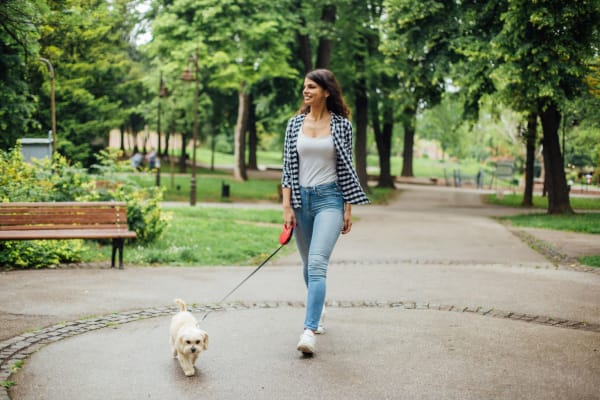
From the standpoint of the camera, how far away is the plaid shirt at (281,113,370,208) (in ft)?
18.6

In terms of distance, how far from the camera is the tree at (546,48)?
19.1 m

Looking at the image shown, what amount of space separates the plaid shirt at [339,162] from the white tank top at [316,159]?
0.15ft

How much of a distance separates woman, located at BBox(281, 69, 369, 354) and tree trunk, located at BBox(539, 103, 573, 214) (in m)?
18.2

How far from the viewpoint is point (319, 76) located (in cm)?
572

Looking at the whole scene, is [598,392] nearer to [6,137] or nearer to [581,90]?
[6,137]

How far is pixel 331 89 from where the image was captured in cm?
572

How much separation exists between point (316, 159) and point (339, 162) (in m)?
0.18

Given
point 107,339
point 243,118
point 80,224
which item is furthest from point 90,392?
point 243,118

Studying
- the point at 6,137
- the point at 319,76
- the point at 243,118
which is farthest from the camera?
the point at 243,118

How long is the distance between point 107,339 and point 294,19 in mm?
24328

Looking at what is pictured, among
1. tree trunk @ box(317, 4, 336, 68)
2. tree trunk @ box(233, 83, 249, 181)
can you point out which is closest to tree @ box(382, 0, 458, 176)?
tree trunk @ box(317, 4, 336, 68)

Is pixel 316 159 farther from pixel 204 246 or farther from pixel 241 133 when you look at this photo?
pixel 241 133

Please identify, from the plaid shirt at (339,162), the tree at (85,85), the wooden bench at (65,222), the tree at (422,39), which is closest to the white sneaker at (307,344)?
the plaid shirt at (339,162)

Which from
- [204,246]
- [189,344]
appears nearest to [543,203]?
[204,246]
